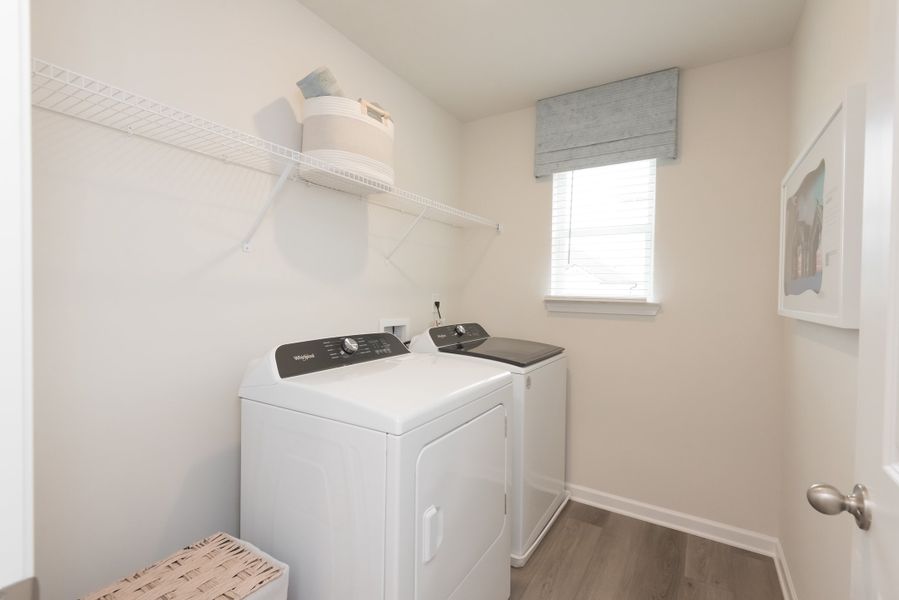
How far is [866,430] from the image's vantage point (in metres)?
0.63

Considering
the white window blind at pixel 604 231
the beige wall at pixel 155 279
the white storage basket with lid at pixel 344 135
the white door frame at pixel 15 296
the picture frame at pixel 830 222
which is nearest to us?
the white door frame at pixel 15 296

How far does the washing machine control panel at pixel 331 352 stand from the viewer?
130 centimetres

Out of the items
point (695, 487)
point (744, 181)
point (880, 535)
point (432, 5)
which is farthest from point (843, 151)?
point (695, 487)

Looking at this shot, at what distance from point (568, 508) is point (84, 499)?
2.23 metres

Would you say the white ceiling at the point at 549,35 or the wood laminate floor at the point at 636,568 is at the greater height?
the white ceiling at the point at 549,35

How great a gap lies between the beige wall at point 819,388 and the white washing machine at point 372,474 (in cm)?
97

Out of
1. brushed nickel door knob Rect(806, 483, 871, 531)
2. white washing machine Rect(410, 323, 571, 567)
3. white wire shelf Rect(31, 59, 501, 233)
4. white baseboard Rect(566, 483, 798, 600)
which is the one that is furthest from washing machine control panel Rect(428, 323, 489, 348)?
brushed nickel door knob Rect(806, 483, 871, 531)

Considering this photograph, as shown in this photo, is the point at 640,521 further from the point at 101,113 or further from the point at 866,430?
the point at 101,113

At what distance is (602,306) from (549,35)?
1431 mm

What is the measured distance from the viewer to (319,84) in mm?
1526

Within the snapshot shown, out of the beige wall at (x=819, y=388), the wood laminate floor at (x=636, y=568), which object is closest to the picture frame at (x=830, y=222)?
the beige wall at (x=819, y=388)

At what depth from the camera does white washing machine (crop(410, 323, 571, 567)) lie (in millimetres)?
1826

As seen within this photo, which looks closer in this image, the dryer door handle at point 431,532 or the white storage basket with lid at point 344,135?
the dryer door handle at point 431,532

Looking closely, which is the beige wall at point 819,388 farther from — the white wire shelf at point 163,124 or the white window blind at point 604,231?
the white wire shelf at point 163,124
